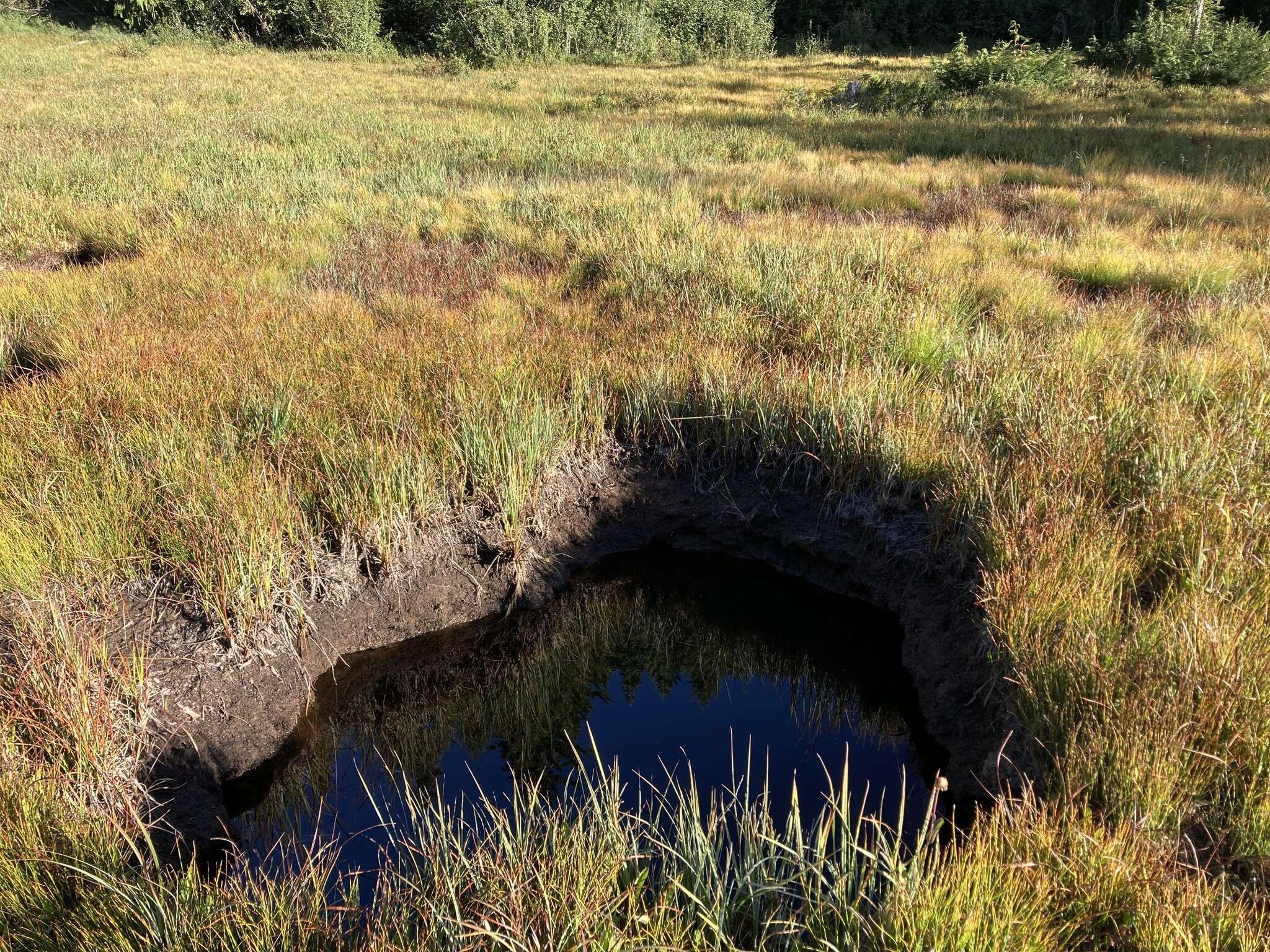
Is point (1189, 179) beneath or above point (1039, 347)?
above

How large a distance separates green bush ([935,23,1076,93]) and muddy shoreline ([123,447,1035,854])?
1500cm

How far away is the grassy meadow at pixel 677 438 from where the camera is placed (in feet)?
6.24

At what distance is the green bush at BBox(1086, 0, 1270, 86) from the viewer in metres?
14.9

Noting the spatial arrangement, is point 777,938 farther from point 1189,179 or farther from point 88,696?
point 1189,179

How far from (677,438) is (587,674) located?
1.38 metres

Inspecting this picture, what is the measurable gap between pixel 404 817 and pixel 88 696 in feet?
3.54

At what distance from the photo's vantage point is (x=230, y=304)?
5484mm

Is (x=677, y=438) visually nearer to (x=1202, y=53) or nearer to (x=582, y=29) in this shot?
(x=1202, y=53)

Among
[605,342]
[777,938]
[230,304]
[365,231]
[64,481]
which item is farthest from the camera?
[365,231]

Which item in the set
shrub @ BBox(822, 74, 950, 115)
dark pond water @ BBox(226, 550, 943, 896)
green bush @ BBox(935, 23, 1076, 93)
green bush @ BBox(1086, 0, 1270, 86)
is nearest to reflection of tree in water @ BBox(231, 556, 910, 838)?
dark pond water @ BBox(226, 550, 943, 896)

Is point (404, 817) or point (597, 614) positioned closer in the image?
point (404, 817)

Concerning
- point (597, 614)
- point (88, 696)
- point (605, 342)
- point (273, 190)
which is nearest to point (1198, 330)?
point (605, 342)

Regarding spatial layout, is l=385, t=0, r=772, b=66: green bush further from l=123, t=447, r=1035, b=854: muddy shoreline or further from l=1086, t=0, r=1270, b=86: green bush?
l=123, t=447, r=1035, b=854: muddy shoreline

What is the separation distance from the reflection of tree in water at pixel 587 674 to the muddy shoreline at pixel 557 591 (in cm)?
13
